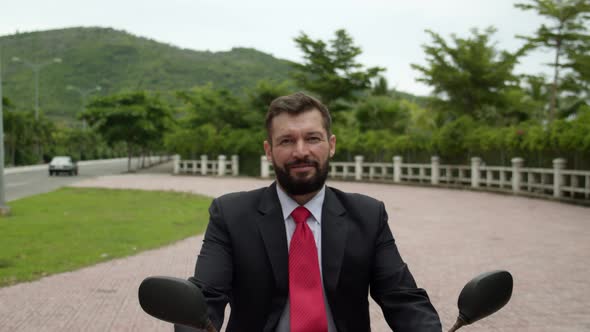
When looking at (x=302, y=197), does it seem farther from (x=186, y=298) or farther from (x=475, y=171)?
(x=475, y=171)

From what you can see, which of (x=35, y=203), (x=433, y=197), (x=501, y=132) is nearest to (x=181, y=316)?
(x=35, y=203)

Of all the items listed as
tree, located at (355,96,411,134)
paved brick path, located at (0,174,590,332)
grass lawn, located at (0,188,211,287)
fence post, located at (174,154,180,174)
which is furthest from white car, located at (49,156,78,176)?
paved brick path, located at (0,174,590,332)

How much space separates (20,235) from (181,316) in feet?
34.2

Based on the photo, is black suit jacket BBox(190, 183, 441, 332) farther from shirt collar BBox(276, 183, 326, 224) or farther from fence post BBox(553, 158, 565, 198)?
fence post BBox(553, 158, 565, 198)

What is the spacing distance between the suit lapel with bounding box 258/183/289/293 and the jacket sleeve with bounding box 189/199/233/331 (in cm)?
17

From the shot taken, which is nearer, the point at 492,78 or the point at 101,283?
the point at 101,283

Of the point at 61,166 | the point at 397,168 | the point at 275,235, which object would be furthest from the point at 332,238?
the point at 61,166

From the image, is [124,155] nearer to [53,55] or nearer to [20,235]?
[53,55]

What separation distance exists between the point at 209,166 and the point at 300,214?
43.9 meters

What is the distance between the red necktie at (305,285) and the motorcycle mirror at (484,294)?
569mm

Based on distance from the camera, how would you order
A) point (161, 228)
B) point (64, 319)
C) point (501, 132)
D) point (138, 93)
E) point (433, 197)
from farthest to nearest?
point (138, 93) < point (501, 132) < point (433, 197) < point (161, 228) < point (64, 319)

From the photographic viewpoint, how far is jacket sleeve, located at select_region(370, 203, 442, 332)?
8.29 feet

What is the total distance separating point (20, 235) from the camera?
11.4m

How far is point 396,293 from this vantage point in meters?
2.62
